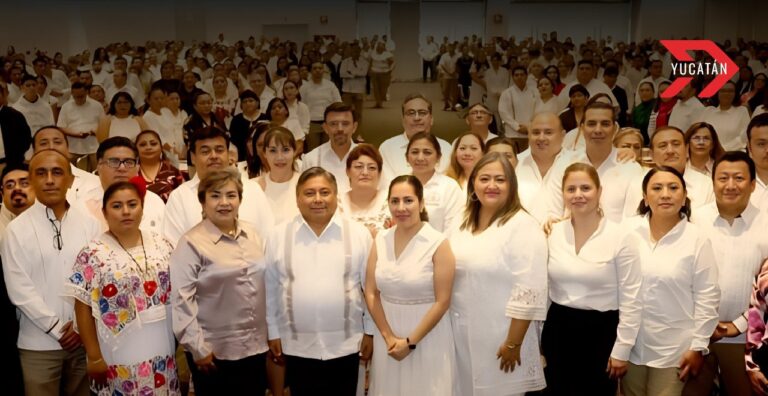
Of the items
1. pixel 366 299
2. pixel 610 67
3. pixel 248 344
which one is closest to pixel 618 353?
pixel 366 299

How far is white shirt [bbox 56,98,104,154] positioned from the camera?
28.7 feet

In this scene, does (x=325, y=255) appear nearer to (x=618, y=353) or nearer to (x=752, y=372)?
(x=618, y=353)

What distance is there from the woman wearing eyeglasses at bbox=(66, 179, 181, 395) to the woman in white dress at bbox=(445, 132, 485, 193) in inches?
80.1

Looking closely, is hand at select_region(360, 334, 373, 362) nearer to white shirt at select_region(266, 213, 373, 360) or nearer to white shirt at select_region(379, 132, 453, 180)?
white shirt at select_region(266, 213, 373, 360)

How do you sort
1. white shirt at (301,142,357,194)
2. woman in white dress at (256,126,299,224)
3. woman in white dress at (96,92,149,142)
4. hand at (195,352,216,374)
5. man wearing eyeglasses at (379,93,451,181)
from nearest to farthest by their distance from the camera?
hand at (195,352,216,374) → woman in white dress at (256,126,299,224) → white shirt at (301,142,357,194) → man wearing eyeglasses at (379,93,451,181) → woman in white dress at (96,92,149,142)

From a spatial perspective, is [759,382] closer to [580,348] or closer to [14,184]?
[580,348]

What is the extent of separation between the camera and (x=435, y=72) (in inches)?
866

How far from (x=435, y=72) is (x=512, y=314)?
752 inches

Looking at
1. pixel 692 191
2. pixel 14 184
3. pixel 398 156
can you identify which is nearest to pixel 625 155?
pixel 692 191

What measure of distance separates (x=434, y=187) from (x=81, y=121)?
6123mm

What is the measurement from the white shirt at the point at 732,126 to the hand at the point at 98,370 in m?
6.79

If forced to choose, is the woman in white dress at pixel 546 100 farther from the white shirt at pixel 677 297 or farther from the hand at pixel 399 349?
the hand at pixel 399 349

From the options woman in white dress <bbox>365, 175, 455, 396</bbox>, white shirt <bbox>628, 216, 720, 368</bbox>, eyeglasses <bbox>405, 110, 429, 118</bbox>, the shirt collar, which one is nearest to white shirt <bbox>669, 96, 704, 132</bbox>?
eyeglasses <bbox>405, 110, 429, 118</bbox>

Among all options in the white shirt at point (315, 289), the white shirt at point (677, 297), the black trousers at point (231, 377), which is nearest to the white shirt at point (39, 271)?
the black trousers at point (231, 377)
